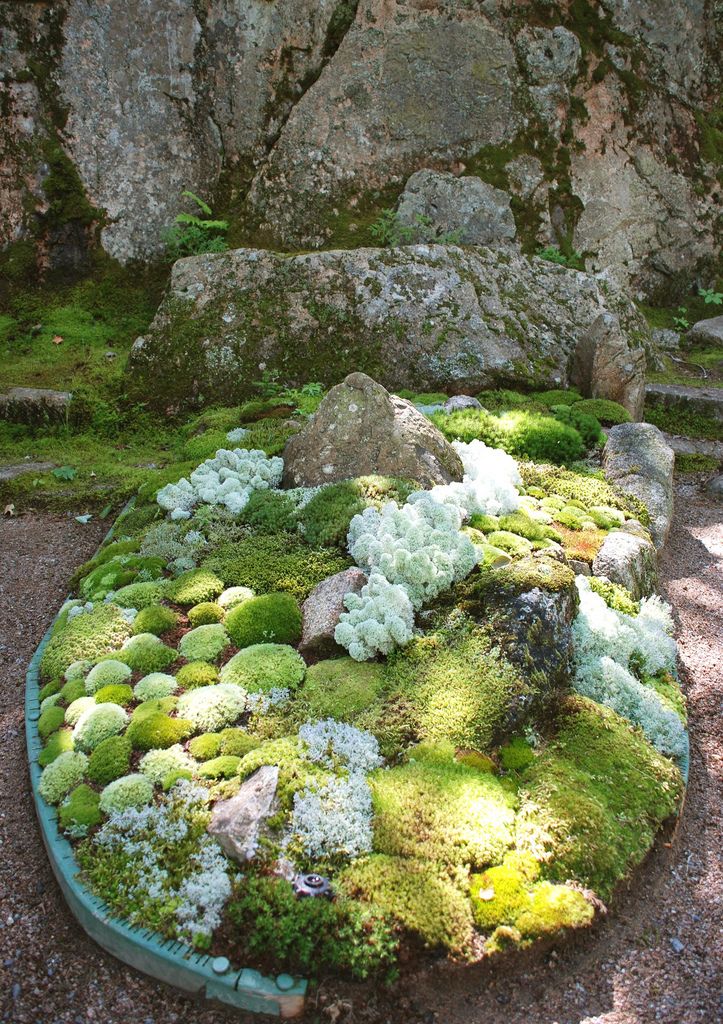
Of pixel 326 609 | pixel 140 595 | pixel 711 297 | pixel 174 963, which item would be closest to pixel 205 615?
pixel 140 595

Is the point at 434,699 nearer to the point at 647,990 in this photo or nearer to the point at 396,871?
the point at 396,871

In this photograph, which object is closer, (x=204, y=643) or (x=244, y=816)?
(x=244, y=816)

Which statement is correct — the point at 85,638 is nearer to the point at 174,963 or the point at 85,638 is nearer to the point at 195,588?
the point at 195,588

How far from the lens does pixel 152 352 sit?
39.7ft

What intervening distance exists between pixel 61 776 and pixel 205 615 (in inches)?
72.8

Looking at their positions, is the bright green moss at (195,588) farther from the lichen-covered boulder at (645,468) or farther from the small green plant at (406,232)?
the small green plant at (406,232)

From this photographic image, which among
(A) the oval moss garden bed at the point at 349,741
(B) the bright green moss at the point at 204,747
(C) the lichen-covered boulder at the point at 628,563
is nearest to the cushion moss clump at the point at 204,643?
(A) the oval moss garden bed at the point at 349,741

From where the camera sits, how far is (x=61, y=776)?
197 inches

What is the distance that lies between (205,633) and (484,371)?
7561 millimetres

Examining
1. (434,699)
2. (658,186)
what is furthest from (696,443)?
(434,699)

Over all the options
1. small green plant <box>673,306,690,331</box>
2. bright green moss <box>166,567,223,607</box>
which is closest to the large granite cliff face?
small green plant <box>673,306,690,331</box>

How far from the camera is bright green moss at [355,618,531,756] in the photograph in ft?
16.8

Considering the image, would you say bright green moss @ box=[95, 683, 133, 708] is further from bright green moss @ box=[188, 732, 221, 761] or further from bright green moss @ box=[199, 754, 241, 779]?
bright green moss @ box=[199, 754, 241, 779]

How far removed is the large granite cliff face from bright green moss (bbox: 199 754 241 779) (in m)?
11.6
